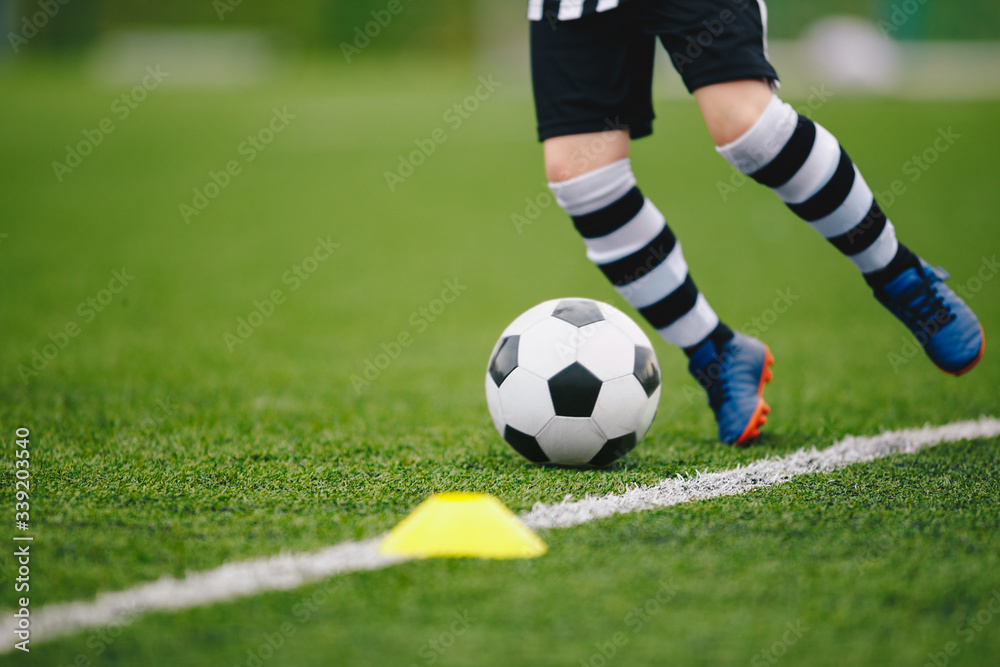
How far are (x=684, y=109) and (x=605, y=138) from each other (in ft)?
48.1

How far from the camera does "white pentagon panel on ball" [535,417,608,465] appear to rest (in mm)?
2533

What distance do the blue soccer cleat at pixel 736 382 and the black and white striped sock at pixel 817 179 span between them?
422 millimetres

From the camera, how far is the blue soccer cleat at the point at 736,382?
281 centimetres

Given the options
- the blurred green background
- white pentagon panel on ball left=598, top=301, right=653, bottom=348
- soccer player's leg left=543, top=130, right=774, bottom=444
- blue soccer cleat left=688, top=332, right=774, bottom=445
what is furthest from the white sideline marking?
the blurred green background

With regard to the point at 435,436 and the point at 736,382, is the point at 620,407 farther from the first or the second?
the point at 435,436

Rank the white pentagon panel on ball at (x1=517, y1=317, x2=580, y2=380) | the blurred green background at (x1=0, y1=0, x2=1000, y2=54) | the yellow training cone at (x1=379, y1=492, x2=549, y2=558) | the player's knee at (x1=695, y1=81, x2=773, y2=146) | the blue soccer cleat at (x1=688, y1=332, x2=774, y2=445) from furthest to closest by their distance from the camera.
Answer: the blurred green background at (x1=0, y1=0, x2=1000, y2=54), the blue soccer cleat at (x1=688, y1=332, x2=774, y2=445), the white pentagon panel on ball at (x1=517, y1=317, x2=580, y2=380), the player's knee at (x1=695, y1=81, x2=773, y2=146), the yellow training cone at (x1=379, y1=492, x2=549, y2=558)

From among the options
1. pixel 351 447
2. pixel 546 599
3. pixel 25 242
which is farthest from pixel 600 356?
pixel 25 242

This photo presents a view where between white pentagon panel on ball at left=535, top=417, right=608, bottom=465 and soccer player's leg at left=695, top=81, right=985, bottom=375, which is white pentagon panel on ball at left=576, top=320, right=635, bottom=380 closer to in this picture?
white pentagon panel on ball at left=535, top=417, right=608, bottom=465

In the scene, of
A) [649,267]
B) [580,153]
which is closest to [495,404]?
[649,267]

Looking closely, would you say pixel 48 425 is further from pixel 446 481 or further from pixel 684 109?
pixel 684 109

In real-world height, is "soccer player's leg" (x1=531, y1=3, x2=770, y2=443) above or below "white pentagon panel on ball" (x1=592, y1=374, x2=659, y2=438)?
above

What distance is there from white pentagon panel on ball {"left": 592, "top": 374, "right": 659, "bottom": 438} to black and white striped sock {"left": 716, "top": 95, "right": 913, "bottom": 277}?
24.9 inches

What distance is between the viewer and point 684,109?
16750mm

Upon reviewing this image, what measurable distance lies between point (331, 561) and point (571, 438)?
0.85 metres
